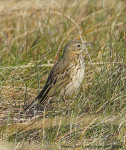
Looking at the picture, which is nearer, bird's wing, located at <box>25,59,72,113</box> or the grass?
the grass

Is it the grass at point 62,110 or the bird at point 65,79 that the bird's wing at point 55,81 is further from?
the grass at point 62,110

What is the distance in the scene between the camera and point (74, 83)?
4391 mm

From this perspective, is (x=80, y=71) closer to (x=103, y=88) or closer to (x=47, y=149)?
(x=103, y=88)

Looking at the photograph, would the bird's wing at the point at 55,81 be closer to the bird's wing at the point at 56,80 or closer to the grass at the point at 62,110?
the bird's wing at the point at 56,80

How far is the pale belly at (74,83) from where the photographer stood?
14.2 ft

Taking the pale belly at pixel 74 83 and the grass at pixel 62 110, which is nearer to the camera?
the grass at pixel 62 110

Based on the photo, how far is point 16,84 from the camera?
4.68m

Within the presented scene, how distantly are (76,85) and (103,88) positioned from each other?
0.49 meters

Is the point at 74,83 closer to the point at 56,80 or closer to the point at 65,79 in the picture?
the point at 65,79

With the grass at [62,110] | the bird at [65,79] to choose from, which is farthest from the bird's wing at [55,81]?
the grass at [62,110]

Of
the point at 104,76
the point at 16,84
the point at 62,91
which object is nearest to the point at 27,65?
the point at 16,84

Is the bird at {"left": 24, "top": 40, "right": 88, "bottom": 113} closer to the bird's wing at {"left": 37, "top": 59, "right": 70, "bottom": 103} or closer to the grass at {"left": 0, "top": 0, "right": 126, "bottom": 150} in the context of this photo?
the bird's wing at {"left": 37, "top": 59, "right": 70, "bottom": 103}

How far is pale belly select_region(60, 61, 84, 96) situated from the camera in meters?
4.33

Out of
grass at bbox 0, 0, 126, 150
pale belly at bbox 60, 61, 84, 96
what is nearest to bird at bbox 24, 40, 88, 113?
pale belly at bbox 60, 61, 84, 96
